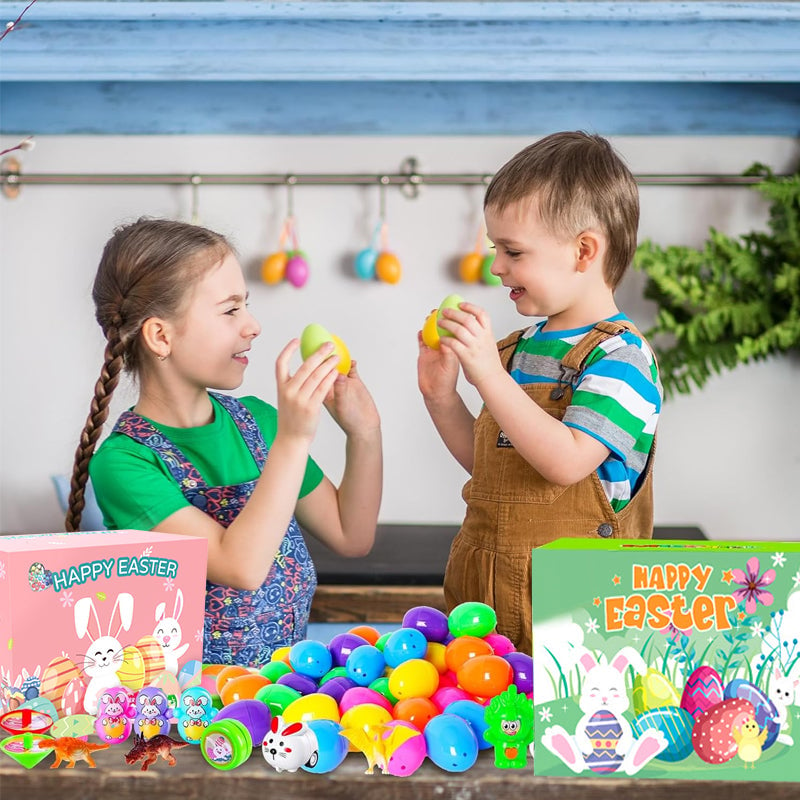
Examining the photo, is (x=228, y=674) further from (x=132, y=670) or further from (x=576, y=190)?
(x=576, y=190)

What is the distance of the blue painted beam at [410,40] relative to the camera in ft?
6.73

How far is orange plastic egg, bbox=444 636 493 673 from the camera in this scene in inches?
32.4

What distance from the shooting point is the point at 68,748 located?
72 cm

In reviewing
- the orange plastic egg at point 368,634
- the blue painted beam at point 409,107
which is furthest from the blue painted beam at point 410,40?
the orange plastic egg at point 368,634

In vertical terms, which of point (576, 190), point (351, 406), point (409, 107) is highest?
point (409, 107)

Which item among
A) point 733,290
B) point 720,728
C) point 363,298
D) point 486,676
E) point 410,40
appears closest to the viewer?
point 720,728

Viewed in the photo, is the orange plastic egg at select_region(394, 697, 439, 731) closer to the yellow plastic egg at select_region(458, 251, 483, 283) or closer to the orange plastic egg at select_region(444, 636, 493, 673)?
the orange plastic egg at select_region(444, 636, 493, 673)

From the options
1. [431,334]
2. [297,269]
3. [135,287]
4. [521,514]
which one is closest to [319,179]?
[297,269]

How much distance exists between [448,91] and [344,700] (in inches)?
79.0

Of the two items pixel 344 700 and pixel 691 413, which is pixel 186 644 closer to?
pixel 344 700

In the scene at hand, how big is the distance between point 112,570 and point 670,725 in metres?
0.45

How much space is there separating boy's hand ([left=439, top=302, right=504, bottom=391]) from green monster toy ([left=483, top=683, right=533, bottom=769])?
312 mm

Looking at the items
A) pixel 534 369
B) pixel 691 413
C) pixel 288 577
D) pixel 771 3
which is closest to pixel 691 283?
pixel 691 413

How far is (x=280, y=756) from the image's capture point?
69cm
